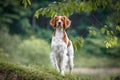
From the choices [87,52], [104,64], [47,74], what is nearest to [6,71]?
[47,74]

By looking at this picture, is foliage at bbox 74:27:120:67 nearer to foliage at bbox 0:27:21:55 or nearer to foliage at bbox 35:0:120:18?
foliage at bbox 0:27:21:55

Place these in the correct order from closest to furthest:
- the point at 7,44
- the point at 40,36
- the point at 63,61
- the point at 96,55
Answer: the point at 63,61, the point at 7,44, the point at 96,55, the point at 40,36

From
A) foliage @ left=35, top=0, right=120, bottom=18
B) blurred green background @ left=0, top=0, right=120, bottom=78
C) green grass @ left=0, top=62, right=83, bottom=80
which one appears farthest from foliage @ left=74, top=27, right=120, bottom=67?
foliage @ left=35, top=0, right=120, bottom=18

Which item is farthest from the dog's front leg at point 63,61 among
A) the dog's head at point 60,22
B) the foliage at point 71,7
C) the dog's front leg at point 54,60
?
the foliage at point 71,7

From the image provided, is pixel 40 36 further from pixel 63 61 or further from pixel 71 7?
pixel 71 7

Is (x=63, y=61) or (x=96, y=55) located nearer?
(x=63, y=61)

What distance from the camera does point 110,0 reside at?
11672 mm

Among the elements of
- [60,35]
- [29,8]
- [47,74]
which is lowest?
[47,74]

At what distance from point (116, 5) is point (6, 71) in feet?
10.3

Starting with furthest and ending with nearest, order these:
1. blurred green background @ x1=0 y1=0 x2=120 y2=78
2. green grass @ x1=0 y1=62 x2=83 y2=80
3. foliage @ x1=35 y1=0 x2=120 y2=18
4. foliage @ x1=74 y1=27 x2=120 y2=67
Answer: foliage @ x1=74 y1=27 x2=120 y2=67 < blurred green background @ x1=0 y1=0 x2=120 y2=78 < green grass @ x1=0 y1=62 x2=83 y2=80 < foliage @ x1=35 y1=0 x2=120 y2=18

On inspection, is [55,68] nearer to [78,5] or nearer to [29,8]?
[78,5]

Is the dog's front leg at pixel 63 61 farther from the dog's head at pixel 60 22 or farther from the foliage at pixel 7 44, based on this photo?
the foliage at pixel 7 44

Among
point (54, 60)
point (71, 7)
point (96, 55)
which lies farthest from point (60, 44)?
point (96, 55)

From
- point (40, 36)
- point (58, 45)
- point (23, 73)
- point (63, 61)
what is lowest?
point (23, 73)
